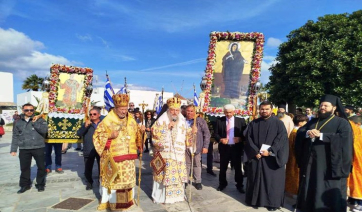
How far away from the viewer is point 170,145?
5.18m

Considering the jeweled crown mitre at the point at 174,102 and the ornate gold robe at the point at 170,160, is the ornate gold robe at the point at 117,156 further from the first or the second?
the jeweled crown mitre at the point at 174,102

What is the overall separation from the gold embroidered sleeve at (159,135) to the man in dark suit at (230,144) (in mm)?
1599

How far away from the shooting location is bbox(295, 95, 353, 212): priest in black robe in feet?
13.9

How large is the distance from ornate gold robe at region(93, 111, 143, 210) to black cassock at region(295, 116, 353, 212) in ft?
10.4

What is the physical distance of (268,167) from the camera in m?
4.89

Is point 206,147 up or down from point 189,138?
down

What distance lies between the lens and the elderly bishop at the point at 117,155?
4598 mm

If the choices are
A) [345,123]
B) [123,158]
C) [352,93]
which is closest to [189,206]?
[123,158]

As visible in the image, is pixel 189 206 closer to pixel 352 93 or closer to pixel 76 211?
pixel 76 211

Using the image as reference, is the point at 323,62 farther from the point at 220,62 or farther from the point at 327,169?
the point at 327,169

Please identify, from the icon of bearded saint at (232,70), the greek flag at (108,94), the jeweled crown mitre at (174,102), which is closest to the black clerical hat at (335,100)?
the jeweled crown mitre at (174,102)

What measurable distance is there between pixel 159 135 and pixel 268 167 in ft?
7.29

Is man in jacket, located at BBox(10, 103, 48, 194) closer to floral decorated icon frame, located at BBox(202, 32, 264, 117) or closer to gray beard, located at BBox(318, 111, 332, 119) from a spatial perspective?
floral decorated icon frame, located at BBox(202, 32, 264, 117)

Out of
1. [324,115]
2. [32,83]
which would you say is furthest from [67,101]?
[32,83]
